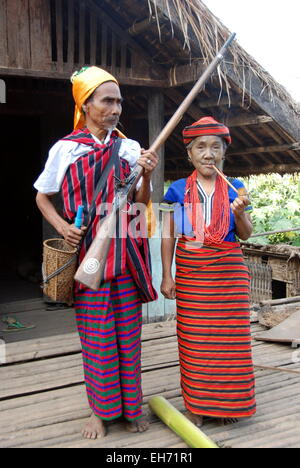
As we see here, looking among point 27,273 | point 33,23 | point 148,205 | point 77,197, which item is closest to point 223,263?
point 148,205

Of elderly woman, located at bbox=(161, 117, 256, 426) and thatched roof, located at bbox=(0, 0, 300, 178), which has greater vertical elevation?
thatched roof, located at bbox=(0, 0, 300, 178)

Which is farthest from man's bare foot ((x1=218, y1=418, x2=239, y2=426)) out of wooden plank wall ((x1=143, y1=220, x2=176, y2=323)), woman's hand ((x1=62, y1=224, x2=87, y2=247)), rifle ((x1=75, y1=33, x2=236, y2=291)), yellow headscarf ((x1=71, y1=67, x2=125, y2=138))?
wooden plank wall ((x1=143, y1=220, x2=176, y2=323))

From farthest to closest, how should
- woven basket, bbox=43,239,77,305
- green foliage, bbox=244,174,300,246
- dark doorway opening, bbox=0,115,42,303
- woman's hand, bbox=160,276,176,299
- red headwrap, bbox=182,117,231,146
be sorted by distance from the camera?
green foliage, bbox=244,174,300,246
dark doorway opening, bbox=0,115,42,303
woman's hand, bbox=160,276,176,299
red headwrap, bbox=182,117,231,146
woven basket, bbox=43,239,77,305

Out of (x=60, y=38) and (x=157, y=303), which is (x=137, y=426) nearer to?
(x=157, y=303)

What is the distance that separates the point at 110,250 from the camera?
235 cm

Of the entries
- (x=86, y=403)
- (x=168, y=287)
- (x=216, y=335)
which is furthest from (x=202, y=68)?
(x=86, y=403)

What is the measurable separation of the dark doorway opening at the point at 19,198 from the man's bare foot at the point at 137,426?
5.52 m

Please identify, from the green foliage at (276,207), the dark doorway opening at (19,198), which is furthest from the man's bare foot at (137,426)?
the green foliage at (276,207)

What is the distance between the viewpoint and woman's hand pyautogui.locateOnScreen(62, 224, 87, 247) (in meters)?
2.31

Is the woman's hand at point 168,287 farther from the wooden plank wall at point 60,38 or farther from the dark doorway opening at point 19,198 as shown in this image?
→ the dark doorway opening at point 19,198

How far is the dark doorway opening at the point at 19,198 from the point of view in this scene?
319 inches

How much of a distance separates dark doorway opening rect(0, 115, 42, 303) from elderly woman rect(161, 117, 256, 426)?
220 inches

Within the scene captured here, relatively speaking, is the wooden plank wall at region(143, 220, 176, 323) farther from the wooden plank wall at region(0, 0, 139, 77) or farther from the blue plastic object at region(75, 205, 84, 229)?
the blue plastic object at region(75, 205, 84, 229)

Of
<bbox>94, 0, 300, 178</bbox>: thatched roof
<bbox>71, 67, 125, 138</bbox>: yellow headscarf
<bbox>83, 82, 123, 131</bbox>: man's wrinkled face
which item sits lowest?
<bbox>83, 82, 123, 131</bbox>: man's wrinkled face
